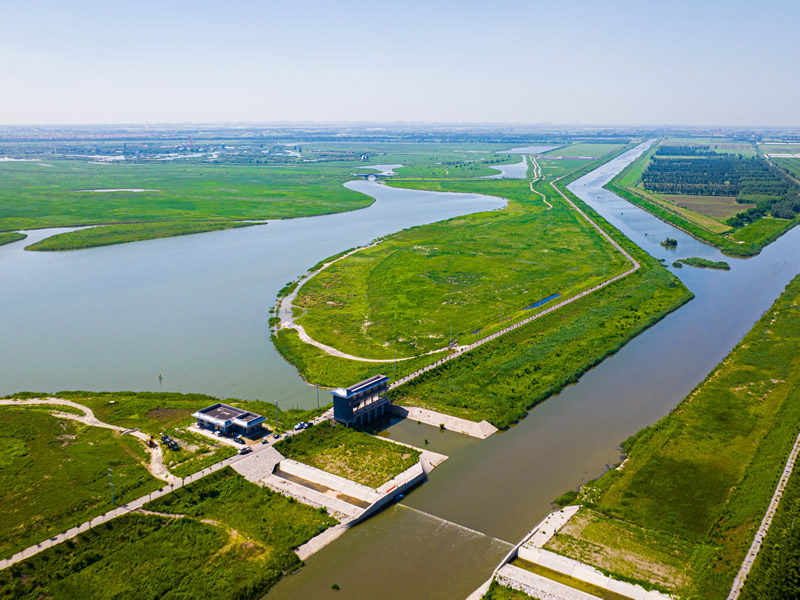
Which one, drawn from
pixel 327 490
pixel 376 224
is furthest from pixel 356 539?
pixel 376 224

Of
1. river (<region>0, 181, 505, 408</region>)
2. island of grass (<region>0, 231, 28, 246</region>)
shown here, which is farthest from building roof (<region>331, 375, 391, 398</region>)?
island of grass (<region>0, 231, 28, 246</region>)

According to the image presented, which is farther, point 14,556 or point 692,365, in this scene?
point 692,365

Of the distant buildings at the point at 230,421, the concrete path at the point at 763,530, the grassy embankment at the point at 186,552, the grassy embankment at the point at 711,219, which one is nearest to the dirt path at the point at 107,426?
the grassy embankment at the point at 186,552

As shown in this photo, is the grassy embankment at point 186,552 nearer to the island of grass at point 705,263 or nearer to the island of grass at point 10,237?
the island of grass at point 705,263

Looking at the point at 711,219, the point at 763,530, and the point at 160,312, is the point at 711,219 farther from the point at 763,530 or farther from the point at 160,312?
the point at 160,312

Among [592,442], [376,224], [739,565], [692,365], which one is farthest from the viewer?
[376,224]

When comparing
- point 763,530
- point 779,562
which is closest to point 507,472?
point 763,530

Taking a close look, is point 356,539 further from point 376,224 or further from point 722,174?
point 722,174

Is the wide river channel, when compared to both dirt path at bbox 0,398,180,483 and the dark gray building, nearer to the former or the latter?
the dark gray building
